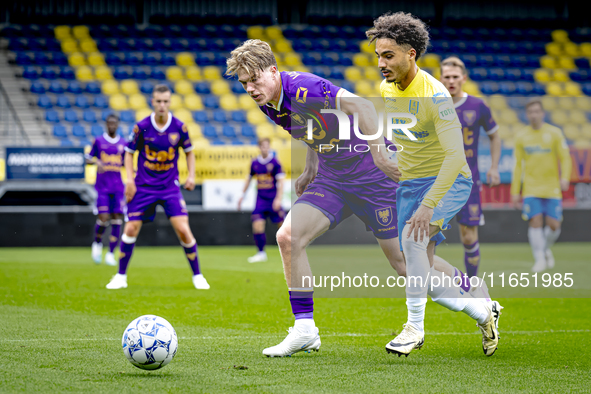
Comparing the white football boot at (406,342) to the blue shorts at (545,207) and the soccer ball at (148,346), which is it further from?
the blue shorts at (545,207)

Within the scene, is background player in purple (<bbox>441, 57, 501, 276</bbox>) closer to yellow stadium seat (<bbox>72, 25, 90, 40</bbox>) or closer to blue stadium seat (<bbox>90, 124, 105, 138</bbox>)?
blue stadium seat (<bbox>90, 124, 105, 138</bbox>)

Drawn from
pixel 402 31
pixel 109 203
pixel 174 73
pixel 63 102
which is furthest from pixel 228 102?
pixel 402 31

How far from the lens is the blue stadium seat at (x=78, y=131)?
52.5 ft

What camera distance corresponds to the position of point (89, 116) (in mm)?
16734

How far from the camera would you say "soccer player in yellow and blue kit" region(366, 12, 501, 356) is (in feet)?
12.1

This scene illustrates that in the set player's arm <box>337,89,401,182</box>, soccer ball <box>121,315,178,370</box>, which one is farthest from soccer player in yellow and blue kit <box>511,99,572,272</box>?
soccer ball <box>121,315,178,370</box>

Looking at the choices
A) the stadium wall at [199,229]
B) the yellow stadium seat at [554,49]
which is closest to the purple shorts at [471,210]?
the stadium wall at [199,229]

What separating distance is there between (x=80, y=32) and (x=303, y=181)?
1686cm

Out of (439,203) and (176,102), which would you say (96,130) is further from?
(439,203)

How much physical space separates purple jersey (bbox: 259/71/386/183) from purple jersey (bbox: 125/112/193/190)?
3.22 meters

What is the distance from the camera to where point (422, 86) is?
3.77 metres

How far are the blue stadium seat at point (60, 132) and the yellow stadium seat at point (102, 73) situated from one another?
8.06ft

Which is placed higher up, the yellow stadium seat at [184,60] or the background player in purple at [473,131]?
the yellow stadium seat at [184,60]

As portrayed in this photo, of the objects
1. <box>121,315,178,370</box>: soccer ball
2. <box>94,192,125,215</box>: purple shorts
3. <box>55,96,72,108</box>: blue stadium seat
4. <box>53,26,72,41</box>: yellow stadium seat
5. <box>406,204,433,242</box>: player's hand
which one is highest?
<box>53,26,72,41</box>: yellow stadium seat
